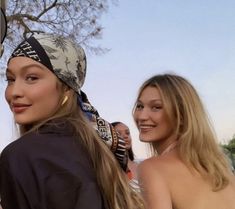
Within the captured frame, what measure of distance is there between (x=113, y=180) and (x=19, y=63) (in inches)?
17.2

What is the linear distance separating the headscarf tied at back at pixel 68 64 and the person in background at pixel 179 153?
1.98 feet

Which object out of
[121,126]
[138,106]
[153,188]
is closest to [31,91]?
[153,188]

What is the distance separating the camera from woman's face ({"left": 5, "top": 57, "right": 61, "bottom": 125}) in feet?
4.41

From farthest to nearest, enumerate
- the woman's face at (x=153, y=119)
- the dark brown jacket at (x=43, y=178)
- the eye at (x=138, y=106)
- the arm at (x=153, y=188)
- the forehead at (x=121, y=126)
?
the forehead at (x=121, y=126) → the eye at (x=138, y=106) → the woman's face at (x=153, y=119) → the arm at (x=153, y=188) → the dark brown jacket at (x=43, y=178)

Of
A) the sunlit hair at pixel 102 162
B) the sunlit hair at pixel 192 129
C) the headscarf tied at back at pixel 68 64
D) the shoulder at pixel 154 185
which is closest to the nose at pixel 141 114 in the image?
the sunlit hair at pixel 192 129

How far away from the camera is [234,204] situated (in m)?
2.17

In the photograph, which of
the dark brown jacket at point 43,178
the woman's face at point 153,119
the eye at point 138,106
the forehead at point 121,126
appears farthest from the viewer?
the forehead at point 121,126

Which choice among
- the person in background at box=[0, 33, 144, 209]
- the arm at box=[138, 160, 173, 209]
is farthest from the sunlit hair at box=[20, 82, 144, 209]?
the arm at box=[138, 160, 173, 209]

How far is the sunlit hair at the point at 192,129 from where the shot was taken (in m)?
2.15

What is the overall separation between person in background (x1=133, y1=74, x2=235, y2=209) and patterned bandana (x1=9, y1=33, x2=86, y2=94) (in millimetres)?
790

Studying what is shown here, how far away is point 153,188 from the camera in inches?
83.1

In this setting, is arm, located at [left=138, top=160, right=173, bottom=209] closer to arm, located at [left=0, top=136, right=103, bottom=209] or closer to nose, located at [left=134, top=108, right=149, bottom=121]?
nose, located at [left=134, top=108, right=149, bottom=121]

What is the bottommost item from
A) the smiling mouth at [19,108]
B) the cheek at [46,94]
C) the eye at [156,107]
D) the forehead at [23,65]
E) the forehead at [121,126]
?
the smiling mouth at [19,108]

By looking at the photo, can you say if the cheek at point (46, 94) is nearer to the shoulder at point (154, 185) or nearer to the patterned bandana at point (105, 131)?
the patterned bandana at point (105, 131)
